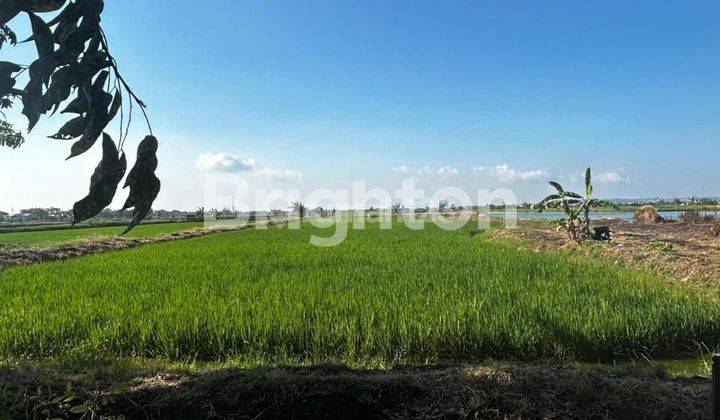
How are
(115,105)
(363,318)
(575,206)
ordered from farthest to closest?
(575,206)
(363,318)
(115,105)

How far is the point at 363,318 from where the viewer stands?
→ 423 centimetres

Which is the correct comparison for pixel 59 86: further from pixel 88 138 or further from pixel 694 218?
pixel 694 218

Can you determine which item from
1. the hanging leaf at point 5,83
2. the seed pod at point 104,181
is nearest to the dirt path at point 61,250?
the hanging leaf at point 5,83

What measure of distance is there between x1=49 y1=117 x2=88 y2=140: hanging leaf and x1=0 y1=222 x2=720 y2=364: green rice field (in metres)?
2.89

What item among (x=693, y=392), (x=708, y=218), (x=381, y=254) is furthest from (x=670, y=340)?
(x=708, y=218)

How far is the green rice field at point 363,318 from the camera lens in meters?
3.79

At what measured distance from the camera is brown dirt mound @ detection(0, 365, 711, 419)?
2332 millimetres

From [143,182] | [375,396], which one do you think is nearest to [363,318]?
[375,396]

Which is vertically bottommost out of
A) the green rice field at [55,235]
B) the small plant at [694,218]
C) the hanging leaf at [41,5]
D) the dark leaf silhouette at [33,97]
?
the green rice field at [55,235]

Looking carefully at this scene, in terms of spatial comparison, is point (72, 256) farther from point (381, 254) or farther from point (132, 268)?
point (381, 254)

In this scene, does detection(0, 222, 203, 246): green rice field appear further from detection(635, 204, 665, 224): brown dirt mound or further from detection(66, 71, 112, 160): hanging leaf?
detection(635, 204, 665, 224): brown dirt mound

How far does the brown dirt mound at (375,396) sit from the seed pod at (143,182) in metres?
1.71

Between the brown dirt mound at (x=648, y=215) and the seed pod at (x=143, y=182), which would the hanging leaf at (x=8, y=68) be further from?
the brown dirt mound at (x=648, y=215)

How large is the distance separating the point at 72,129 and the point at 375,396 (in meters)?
2.04
